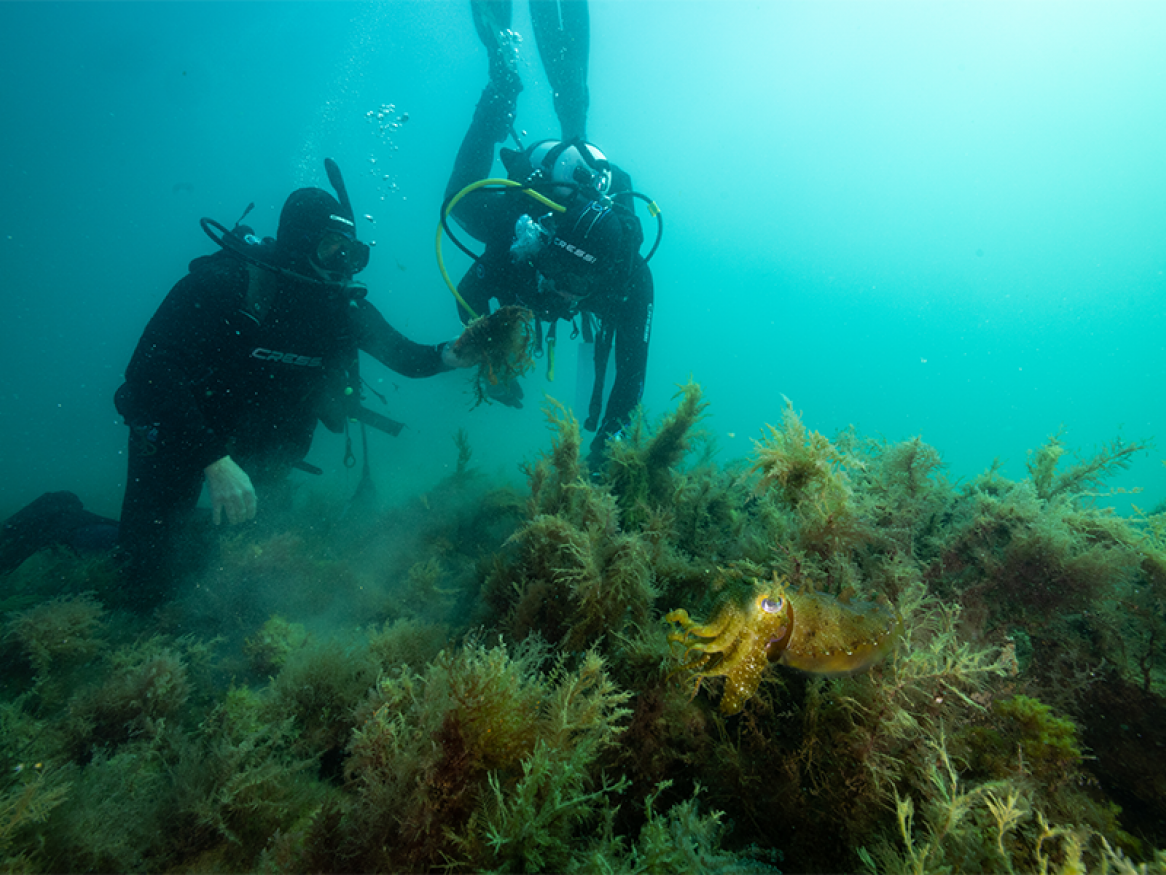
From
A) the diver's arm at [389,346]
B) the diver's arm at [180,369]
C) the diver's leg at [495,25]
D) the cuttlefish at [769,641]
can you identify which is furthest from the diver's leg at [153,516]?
the diver's leg at [495,25]

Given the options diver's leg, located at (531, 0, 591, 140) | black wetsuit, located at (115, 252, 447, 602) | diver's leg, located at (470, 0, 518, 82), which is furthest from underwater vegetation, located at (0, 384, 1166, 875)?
diver's leg, located at (531, 0, 591, 140)

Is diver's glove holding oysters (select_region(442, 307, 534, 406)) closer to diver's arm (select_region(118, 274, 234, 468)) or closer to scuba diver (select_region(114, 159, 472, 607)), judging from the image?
A: scuba diver (select_region(114, 159, 472, 607))

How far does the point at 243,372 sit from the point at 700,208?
93469 mm

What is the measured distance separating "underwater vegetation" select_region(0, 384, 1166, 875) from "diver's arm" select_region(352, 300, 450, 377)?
2.66m

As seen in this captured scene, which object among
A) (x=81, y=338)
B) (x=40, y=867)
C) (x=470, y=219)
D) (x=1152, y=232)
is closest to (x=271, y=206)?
(x=81, y=338)

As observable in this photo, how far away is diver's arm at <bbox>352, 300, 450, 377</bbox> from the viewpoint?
210 inches

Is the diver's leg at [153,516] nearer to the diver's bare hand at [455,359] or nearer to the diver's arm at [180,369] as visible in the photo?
the diver's arm at [180,369]

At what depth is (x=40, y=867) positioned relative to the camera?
1585mm

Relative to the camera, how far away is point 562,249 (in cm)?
511

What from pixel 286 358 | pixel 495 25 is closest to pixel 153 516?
pixel 286 358

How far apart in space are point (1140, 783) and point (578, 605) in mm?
2455

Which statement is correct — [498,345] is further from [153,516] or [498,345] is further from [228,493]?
[153,516]

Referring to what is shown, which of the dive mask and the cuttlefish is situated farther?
the dive mask

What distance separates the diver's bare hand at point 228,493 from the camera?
149 inches
